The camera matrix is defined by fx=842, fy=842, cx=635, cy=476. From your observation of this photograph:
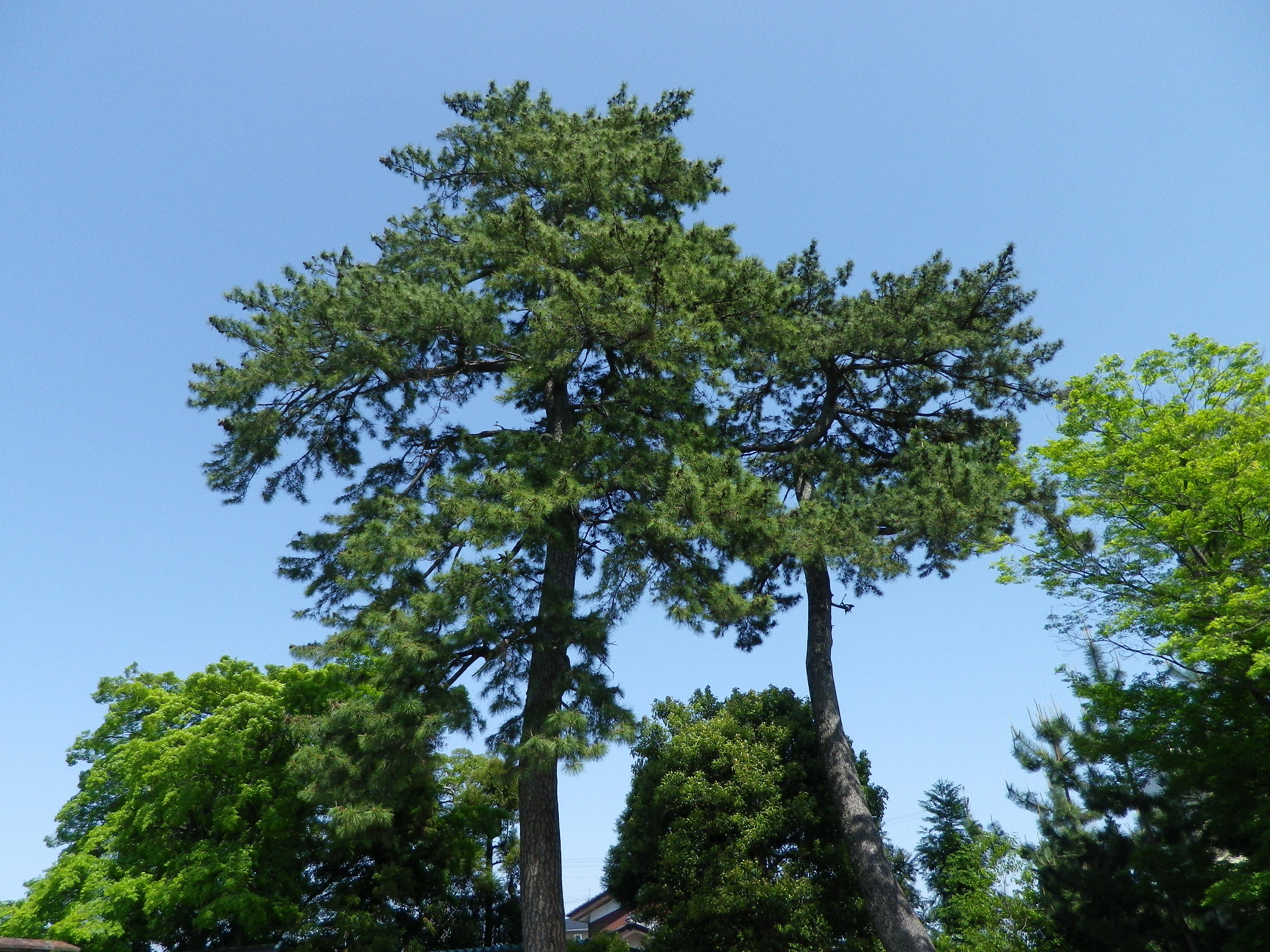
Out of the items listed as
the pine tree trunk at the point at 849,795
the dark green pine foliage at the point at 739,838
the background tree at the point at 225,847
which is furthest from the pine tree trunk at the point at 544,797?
the background tree at the point at 225,847

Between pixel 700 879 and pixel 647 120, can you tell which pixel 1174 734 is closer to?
pixel 700 879

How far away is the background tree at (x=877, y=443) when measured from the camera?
1216 centimetres

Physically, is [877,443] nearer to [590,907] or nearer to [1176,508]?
[1176,508]

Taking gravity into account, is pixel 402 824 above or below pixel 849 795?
above

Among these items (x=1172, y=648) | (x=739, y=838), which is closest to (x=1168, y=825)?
(x=1172, y=648)

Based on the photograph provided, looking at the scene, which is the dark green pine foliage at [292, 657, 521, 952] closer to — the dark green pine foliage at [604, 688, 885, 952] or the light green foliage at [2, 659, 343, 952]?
the light green foliage at [2, 659, 343, 952]

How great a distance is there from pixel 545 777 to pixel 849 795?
4.91 meters

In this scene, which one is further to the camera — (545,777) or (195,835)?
(195,835)

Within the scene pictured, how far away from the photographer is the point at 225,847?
604 inches

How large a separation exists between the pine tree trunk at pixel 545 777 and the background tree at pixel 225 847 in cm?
519

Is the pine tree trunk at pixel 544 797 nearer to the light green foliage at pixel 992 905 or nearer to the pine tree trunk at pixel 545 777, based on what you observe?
the pine tree trunk at pixel 545 777

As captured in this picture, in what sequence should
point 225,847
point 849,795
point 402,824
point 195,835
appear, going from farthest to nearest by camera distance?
point 402,824
point 195,835
point 225,847
point 849,795

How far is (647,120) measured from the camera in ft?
50.8

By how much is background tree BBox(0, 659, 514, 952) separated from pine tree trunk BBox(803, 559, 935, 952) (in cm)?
687
